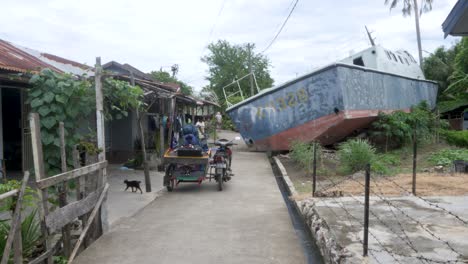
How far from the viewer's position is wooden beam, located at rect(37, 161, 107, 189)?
14.5 ft

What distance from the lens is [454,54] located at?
3105 centimetres

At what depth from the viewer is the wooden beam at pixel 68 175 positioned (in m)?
4.43

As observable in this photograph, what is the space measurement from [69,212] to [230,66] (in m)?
45.8

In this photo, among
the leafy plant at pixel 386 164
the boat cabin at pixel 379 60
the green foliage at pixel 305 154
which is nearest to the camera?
the leafy plant at pixel 386 164

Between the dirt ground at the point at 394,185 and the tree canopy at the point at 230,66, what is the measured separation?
37.5 m

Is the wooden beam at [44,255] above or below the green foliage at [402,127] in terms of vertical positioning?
below

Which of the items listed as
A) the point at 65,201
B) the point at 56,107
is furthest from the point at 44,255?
the point at 56,107

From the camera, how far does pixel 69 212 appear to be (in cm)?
492

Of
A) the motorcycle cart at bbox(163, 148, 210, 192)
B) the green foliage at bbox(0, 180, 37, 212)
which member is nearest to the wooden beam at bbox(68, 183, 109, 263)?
→ the green foliage at bbox(0, 180, 37, 212)

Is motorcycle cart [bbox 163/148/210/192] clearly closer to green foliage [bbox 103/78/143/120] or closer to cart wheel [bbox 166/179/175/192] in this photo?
cart wheel [bbox 166/179/175/192]

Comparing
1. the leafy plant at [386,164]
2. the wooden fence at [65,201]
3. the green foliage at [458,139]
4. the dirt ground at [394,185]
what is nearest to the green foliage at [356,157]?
the leafy plant at [386,164]

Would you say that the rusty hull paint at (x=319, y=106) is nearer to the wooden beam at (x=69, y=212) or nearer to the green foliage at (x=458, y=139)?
the green foliage at (x=458, y=139)

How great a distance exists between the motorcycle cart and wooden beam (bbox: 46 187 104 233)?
4271 mm

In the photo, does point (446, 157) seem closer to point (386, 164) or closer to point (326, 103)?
point (386, 164)
